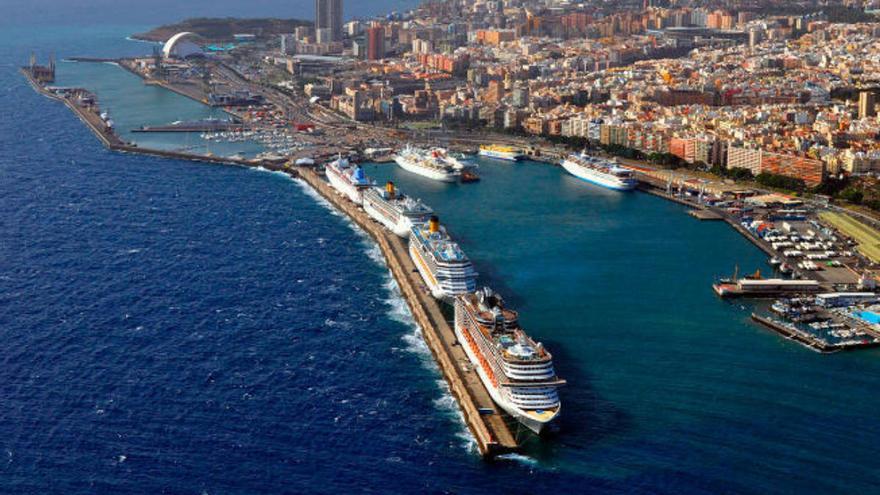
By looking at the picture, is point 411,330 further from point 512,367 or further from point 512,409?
point 512,409

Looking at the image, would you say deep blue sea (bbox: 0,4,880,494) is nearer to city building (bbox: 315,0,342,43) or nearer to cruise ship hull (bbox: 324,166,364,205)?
cruise ship hull (bbox: 324,166,364,205)

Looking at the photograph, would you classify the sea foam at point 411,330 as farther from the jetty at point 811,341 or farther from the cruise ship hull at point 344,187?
the jetty at point 811,341

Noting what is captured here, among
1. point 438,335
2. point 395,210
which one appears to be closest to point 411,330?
point 438,335

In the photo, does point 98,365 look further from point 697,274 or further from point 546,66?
point 546,66

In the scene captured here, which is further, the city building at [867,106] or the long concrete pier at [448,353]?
the city building at [867,106]

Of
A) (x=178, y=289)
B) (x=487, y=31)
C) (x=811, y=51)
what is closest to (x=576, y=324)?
(x=178, y=289)

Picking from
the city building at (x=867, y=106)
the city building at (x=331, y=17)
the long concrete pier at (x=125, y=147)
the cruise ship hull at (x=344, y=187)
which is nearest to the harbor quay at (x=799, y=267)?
the cruise ship hull at (x=344, y=187)
